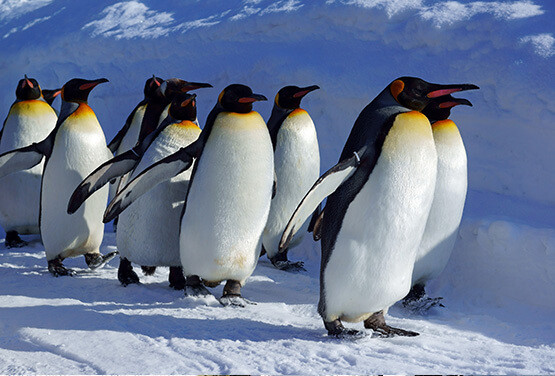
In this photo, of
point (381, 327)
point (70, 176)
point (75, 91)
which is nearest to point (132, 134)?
point (75, 91)

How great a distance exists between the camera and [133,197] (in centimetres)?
340

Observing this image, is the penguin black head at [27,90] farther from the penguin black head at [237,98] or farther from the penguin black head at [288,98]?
the penguin black head at [237,98]

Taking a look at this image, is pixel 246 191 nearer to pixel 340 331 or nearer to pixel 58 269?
pixel 340 331

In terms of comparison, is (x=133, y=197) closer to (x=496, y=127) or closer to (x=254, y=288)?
(x=254, y=288)

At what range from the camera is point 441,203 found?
342 centimetres

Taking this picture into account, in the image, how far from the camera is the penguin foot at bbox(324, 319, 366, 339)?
107 inches

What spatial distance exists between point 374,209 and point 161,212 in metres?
1.35

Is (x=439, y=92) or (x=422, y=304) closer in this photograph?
(x=439, y=92)

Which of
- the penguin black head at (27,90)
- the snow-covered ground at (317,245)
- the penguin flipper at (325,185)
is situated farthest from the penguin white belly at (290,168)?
the penguin black head at (27,90)

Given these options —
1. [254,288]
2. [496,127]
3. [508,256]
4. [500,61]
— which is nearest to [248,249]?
[254,288]

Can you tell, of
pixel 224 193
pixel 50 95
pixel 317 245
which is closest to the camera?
pixel 224 193

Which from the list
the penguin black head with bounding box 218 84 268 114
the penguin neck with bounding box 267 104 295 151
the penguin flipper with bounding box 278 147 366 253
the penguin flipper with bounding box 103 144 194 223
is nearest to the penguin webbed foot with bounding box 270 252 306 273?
the penguin neck with bounding box 267 104 295 151

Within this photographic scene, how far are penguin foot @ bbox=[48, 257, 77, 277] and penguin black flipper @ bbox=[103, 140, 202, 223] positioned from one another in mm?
771

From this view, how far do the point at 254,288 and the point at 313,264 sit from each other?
86 centimetres
